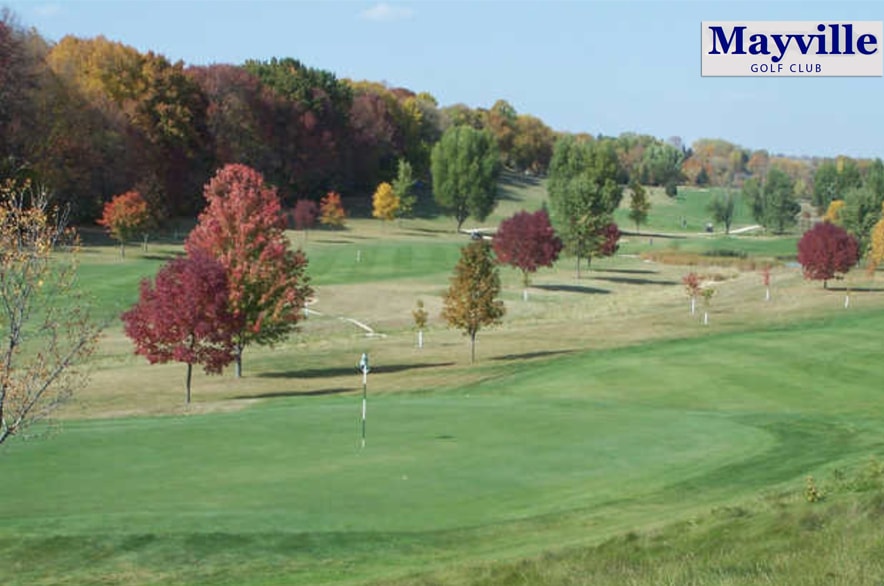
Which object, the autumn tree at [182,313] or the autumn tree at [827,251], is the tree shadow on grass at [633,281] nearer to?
the autumn tree at [827,251]

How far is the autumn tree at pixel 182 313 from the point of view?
140 ft

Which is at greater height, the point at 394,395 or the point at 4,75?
the point at 4,75

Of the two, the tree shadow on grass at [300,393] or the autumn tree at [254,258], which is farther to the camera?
the autumn tree at [254,258]

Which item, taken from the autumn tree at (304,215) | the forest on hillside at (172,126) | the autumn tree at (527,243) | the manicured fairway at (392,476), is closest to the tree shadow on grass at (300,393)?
the manicured fairway at (392,476)

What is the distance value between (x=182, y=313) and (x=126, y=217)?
5603 cm

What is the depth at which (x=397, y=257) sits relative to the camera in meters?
110

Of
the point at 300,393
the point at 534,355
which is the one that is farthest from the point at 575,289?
the point at 300,393

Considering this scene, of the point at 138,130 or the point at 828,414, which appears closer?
the point at 828,414

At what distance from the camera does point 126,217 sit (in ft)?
315

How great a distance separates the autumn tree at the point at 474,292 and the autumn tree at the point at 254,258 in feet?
21.9

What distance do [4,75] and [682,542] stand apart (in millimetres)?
91224

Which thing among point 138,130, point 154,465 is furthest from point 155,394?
point 138,130

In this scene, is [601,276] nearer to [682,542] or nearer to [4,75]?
[4,75]

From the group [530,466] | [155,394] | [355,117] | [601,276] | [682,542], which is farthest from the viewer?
[355,117]
